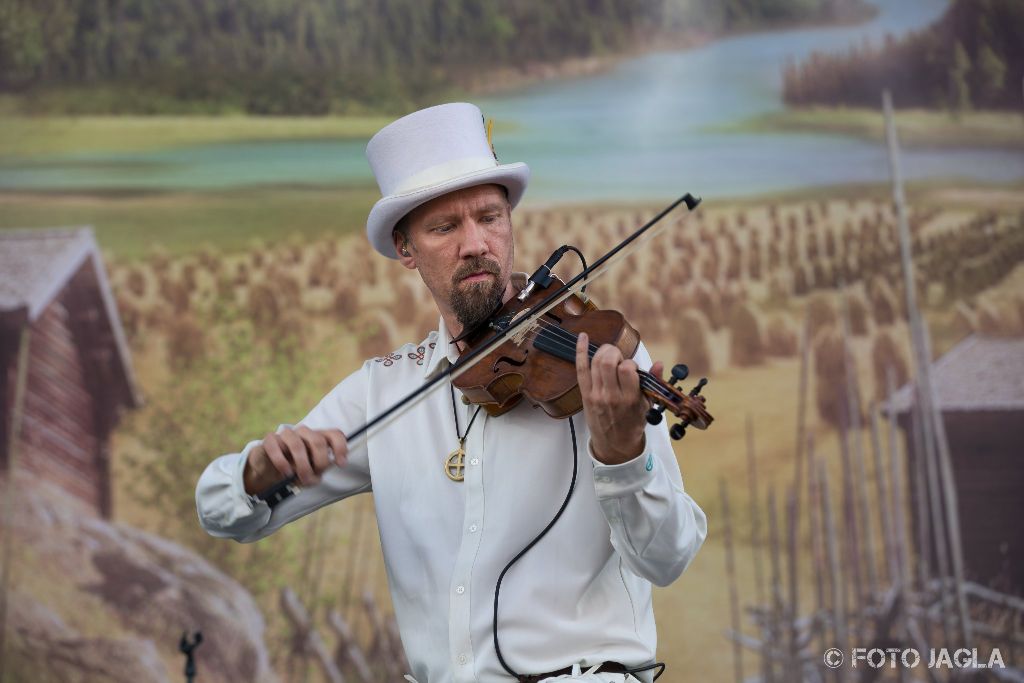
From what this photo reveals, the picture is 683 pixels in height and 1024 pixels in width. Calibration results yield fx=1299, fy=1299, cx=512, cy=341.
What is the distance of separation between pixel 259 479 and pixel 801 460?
11.5 ft

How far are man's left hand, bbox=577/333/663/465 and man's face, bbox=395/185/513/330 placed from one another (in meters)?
0.38

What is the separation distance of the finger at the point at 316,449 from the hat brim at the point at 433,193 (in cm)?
47

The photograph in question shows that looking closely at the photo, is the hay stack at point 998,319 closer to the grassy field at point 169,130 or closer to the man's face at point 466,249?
the grassy field at point 169,130

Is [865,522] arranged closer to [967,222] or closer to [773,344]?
[773,344]

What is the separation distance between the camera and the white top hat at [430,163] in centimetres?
234

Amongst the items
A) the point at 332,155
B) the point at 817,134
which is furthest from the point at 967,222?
the point at 332,155

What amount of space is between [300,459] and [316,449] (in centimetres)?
3

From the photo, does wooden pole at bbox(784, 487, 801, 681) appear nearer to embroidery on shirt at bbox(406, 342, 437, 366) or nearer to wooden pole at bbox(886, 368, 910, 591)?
wooden pole at bbox(886, 368, 910, 591)

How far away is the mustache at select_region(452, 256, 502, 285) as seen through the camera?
7.57ft

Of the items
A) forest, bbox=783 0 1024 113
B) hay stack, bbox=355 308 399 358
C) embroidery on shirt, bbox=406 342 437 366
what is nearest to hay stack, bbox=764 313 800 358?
forest, bbox=783 0 1024 113

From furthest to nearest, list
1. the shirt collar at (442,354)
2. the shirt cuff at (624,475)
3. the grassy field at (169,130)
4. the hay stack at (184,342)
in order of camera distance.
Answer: the grassy field at (169,130), the hay stack at (184,342), the shirt collar at (442,354), the shirt cuff at (624,475)

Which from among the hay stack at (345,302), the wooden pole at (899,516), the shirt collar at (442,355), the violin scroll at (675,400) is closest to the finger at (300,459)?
the shirt collar at (442,355)

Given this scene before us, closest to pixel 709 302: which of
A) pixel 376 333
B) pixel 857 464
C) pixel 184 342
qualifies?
pixel 857 464

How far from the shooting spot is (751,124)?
563cm
